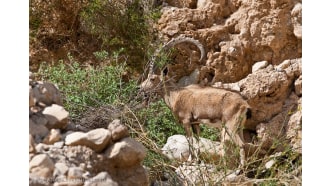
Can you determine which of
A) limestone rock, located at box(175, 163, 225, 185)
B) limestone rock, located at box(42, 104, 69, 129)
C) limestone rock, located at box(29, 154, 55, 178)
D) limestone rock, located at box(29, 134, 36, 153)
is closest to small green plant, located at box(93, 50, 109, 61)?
limestone rock, located at box(175, 163, 225, 185)

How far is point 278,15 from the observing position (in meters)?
8.58

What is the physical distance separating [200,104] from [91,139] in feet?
12.8

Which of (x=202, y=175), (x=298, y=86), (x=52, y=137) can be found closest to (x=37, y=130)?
(x=52, y=137)

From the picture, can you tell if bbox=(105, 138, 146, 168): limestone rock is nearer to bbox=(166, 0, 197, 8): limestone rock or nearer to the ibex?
the ibex

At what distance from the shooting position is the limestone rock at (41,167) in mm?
4281

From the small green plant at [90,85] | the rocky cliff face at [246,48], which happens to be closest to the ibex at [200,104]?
the rocky cliff face at [246,48]

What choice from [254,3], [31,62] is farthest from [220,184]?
[31,62]

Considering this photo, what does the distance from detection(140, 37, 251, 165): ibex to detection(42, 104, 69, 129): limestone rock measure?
124 inches

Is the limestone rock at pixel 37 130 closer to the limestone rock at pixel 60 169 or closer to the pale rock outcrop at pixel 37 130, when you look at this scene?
the pale rock outcrop at pixel 37 130

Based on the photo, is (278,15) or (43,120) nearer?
(43,120)

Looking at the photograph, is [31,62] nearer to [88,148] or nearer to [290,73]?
[290,73]

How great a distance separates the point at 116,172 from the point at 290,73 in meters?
4.47

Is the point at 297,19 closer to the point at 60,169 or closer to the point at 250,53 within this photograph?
the point at 250,53

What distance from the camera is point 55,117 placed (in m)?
4.60
